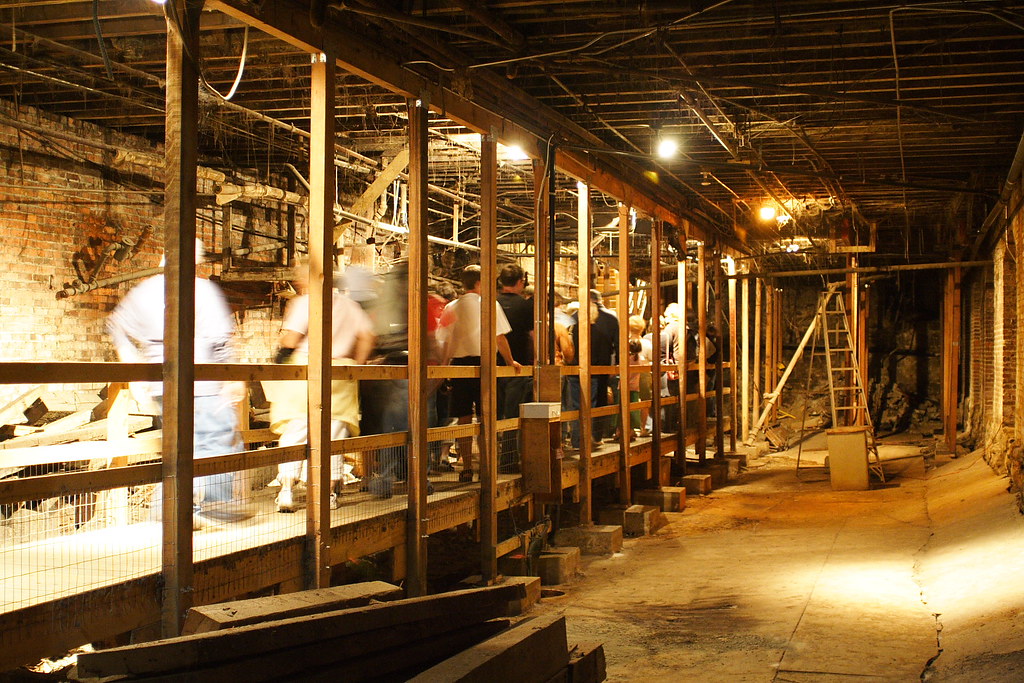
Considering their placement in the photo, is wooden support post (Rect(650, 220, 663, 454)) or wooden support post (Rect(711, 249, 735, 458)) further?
wooden support post (Rect(711, 249, 735, 458))

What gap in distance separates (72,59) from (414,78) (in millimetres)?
2624

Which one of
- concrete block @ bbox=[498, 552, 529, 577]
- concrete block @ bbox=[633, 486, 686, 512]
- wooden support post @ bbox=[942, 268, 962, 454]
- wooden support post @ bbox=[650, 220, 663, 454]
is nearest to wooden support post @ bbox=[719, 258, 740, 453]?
wooden support post @ bbox=[942, 268, 962, 454]

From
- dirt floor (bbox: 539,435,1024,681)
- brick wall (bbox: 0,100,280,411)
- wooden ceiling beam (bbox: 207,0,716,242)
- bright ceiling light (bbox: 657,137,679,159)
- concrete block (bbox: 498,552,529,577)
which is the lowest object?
dirt floor (bbox: 539,435,1024,681)

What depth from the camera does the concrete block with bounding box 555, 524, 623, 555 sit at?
344 inches

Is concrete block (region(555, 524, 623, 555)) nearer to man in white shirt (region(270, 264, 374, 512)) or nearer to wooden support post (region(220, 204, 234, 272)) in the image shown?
man in white shirt (region(270, 264, 374, 512))

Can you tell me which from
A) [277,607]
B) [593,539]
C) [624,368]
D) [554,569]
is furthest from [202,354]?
[624,368]

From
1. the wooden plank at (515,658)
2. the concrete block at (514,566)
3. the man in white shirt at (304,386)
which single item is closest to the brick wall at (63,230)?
the man in white shirt at (304,386)

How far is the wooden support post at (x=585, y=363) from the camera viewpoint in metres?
8.98

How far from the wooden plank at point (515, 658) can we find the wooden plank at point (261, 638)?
0.23 m

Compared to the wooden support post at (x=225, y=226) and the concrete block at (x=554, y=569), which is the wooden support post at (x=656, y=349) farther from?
the wooden support post at (x=225, y=226)

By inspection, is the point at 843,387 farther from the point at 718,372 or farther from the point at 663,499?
the point at 663,499

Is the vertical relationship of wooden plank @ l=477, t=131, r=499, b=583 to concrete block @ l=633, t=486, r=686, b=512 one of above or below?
above

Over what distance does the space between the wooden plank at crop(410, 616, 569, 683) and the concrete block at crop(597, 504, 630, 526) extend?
17.0ft

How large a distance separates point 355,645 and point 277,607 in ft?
1.34
